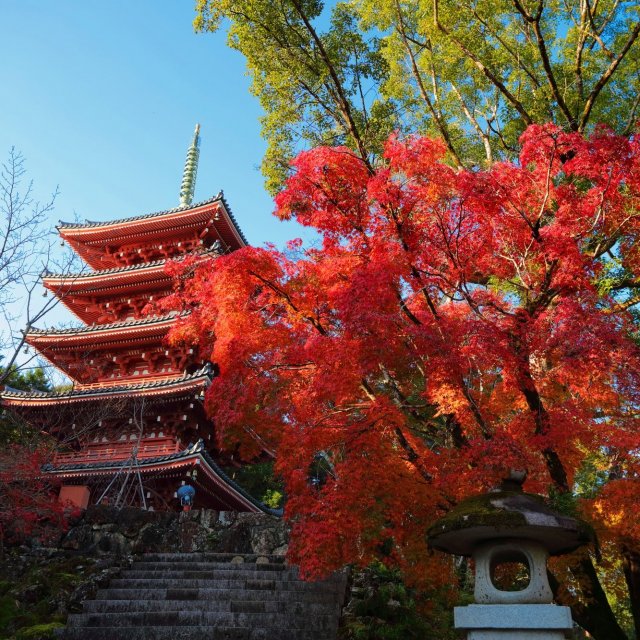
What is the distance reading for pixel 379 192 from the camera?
356 inches

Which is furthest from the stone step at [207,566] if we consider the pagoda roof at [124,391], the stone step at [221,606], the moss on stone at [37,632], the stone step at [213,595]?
the pagoda roof at [124,391]

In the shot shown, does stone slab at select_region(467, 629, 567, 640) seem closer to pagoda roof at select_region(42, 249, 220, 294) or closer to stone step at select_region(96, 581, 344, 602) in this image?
stone step at select_region(96, 581, 344, 602)

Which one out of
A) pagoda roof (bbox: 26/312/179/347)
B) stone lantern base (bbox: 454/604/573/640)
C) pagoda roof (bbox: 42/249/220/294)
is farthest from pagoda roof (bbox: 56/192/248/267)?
stone lantern base (bbox: 454/604/573/640)

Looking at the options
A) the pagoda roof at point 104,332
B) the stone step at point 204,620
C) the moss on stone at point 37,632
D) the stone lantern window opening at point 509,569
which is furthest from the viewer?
the pagoda roof at point 104,332

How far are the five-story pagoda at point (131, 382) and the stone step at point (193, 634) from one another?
5978 millimetres

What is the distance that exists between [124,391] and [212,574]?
286 inches

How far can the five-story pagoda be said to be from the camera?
16312mm

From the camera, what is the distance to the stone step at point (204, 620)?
9633 millimetres

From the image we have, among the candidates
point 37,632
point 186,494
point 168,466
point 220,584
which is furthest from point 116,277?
point 37,632

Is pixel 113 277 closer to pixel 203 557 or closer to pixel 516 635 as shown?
pixel 203 557

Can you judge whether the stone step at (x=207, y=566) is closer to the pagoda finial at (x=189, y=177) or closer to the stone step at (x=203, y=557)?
the stone step at (x=203, y=557)

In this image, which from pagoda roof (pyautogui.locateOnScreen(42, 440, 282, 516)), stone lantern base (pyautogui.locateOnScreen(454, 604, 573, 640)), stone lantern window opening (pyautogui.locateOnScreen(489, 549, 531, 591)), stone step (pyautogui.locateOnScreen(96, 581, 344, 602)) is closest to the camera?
stone lantern base (pyautogui.locateOnScreen(454, 604, 573, 640))

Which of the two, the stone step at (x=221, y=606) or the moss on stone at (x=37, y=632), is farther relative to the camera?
the stone step at (x=221, y=606)

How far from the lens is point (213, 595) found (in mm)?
10805
